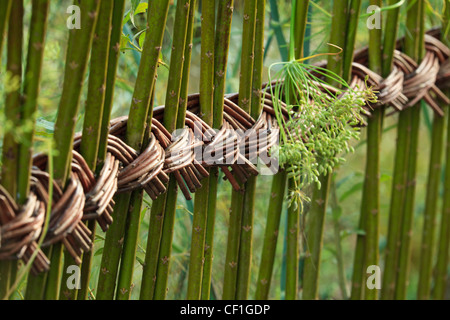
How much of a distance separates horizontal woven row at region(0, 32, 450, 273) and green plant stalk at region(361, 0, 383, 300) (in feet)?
0.07

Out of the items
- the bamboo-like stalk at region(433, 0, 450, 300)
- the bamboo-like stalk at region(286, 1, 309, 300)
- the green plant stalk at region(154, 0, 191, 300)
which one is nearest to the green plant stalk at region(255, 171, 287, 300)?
the bamboo-like stalk at region(286, 1, 309, 300)

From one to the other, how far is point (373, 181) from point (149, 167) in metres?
0.39

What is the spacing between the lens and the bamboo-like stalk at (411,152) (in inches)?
28.2

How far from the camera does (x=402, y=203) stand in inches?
30.3

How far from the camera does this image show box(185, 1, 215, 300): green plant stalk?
20.0 inches

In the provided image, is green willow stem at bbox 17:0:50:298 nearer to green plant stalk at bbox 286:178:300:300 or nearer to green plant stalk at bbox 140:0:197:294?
green plant stalk at bbox 140:0:197:294

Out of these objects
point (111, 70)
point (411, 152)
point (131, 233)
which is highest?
point (411, 152)

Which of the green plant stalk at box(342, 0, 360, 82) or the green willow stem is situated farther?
the green plant stalk at box(342, 0, 360, 82)

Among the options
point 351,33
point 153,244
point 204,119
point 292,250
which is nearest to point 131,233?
point 153,244

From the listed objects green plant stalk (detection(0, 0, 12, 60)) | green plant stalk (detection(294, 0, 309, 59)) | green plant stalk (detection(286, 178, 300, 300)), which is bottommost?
green plant stalk (detection(286, 178, 300, 300))

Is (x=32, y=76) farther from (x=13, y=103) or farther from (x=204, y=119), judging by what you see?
(x=204, y=119)

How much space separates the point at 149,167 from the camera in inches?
17.3

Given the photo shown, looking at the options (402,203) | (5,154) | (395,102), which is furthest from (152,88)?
(402,203)

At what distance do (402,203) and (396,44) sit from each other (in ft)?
0.80
